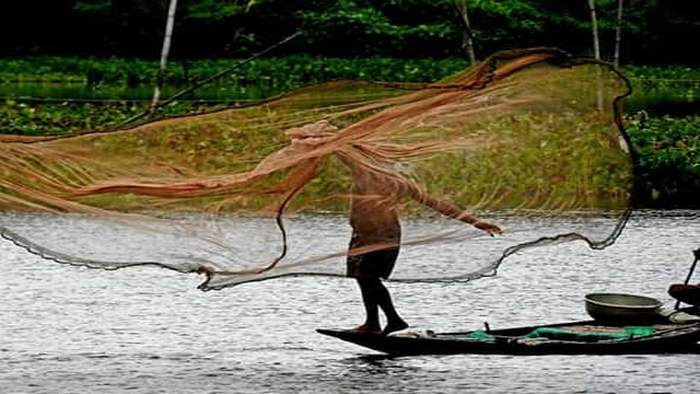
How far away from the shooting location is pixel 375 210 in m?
10.0

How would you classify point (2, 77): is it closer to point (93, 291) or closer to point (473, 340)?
point (93, 291)

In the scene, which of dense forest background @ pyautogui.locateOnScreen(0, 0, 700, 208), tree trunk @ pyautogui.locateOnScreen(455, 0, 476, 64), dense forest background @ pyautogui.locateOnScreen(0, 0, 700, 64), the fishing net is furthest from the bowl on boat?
dense forest background @ pyautogui.locateOnScreen(0, 0, 700, 64)

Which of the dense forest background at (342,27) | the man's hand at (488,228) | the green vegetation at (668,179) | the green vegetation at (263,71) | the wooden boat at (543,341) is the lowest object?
the wooden boat at (543,341)

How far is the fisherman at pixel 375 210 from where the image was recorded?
10031 mm

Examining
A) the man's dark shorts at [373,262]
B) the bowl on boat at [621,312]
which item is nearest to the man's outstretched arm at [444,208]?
the man's dark shorts at [373,262]

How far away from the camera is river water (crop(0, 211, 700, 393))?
988 cm

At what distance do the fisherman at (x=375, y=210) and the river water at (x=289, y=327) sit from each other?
66 cm

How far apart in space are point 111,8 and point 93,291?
1425 inches

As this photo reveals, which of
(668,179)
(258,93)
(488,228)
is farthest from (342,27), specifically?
(488,228)

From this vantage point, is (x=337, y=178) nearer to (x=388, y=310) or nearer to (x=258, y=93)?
(x=388, y=310)

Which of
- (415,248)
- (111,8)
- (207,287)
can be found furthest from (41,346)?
(111,8)

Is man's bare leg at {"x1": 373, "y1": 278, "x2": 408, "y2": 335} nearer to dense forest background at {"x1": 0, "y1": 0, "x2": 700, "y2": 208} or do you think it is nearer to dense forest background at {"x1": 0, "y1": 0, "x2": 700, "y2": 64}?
dense forest background at {"x1": 0, "y1": 0, "x2": 700, "y2": 208}

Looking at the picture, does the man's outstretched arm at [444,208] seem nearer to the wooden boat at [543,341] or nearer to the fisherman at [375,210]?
the fisherman at [375,210]

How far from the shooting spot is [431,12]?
44.3 metres
